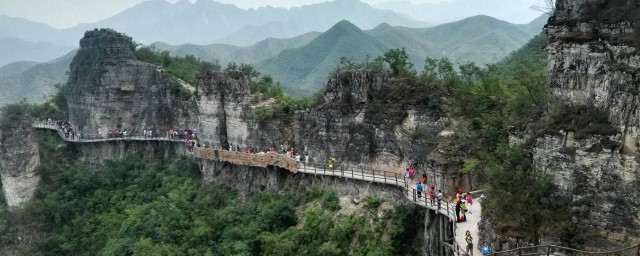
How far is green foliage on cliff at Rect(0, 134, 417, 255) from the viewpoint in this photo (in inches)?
1204

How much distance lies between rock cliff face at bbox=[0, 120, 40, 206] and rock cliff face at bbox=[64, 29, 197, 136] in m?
5.37

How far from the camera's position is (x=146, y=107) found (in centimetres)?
5331

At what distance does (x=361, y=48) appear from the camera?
374 feet

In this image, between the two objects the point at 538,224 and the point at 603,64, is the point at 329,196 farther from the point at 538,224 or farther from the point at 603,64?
the point at 603,64

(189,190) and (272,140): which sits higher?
(272,140)

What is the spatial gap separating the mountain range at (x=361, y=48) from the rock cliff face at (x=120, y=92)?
36.3 m

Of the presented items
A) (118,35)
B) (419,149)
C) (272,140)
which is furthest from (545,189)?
(118,35)

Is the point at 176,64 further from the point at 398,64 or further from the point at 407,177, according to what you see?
the point at 407,177

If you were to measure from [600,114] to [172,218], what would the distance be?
28438mm

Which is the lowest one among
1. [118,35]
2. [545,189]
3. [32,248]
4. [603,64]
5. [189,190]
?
[32,248]

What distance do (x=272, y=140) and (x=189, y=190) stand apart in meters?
8.11

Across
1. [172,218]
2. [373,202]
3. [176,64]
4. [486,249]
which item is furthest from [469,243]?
[176,64]

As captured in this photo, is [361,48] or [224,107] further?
[361,48]

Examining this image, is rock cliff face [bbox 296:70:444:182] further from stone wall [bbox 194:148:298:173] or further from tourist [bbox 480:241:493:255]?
tourist [bbox 480:241:493:255]
